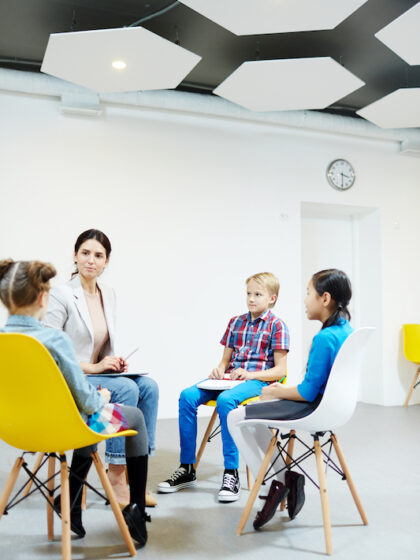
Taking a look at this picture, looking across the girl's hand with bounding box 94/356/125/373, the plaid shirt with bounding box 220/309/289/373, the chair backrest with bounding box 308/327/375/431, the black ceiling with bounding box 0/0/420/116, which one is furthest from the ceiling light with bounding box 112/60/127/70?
the chair backrest with bounding box 308/327/375/431

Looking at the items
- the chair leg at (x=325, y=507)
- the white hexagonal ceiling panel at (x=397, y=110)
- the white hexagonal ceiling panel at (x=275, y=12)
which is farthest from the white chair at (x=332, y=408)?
the white hexagonal ceiling panel at (x=397, y=110)

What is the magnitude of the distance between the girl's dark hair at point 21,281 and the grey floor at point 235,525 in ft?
3.19

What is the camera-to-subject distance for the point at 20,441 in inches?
72.5

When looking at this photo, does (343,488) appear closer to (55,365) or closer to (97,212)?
(55,365)

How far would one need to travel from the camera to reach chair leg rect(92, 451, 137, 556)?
6.12 feet

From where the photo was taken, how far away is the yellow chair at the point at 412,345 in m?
5.71

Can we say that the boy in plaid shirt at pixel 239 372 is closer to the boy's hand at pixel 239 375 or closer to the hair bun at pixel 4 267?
the boy's hand at pixel 239 375

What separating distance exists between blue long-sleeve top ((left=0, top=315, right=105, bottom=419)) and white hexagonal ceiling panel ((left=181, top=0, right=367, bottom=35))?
235cm

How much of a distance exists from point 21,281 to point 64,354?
28cm

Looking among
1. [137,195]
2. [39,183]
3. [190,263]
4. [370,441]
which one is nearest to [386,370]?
[370,441]

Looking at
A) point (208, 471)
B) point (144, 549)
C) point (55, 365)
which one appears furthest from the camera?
point (208, 471)

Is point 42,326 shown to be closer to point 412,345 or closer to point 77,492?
point 77,492

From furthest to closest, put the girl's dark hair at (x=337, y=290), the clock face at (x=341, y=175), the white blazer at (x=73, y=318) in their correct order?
the clock face at (x=341, y=175), the white blazer at (x=73, y=318), the girl's dark hair at (x=337, y=290)

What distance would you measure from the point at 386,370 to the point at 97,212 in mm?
3581
